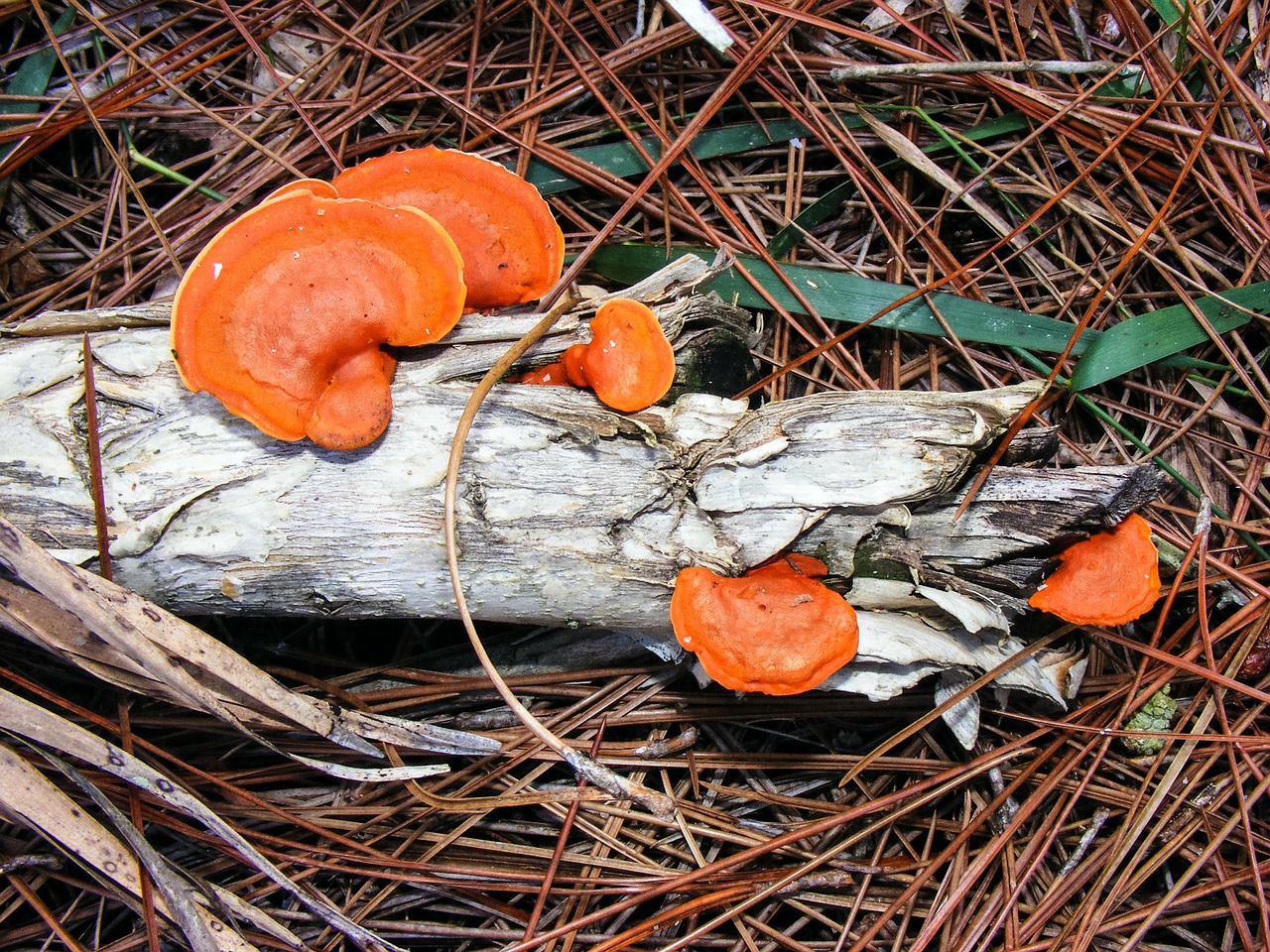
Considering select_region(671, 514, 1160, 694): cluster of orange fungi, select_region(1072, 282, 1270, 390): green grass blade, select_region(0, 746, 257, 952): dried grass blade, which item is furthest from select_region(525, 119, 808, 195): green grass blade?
select_region(0, 746, 257, 952): dried grass blade

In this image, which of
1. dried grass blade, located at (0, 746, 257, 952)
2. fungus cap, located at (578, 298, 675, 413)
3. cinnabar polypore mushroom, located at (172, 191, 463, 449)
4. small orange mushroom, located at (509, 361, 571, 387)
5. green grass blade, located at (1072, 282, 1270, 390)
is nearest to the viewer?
cinnabar polypore mushroom, located at (172, 191, 463, 449)

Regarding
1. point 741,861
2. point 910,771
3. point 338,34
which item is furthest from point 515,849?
point 338,34

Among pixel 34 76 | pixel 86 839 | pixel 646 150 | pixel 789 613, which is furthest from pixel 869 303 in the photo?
pixel 34 76

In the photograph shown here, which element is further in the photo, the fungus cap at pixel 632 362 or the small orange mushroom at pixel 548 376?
the small orange mushroom at pixel 548 376

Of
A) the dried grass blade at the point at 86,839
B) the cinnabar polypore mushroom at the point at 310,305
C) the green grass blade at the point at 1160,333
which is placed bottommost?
the dried grass blade at the point at 86,839

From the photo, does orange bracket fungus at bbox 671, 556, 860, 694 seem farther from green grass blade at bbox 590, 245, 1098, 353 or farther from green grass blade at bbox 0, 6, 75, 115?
green grass blade at bbox 0, 6, 75, 115

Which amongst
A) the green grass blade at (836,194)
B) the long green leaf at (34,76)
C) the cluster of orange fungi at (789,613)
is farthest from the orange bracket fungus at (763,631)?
the long green leaf at (34,76)

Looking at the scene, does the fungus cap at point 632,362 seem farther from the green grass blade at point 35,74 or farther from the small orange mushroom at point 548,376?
the green grass blade at point 35,74
